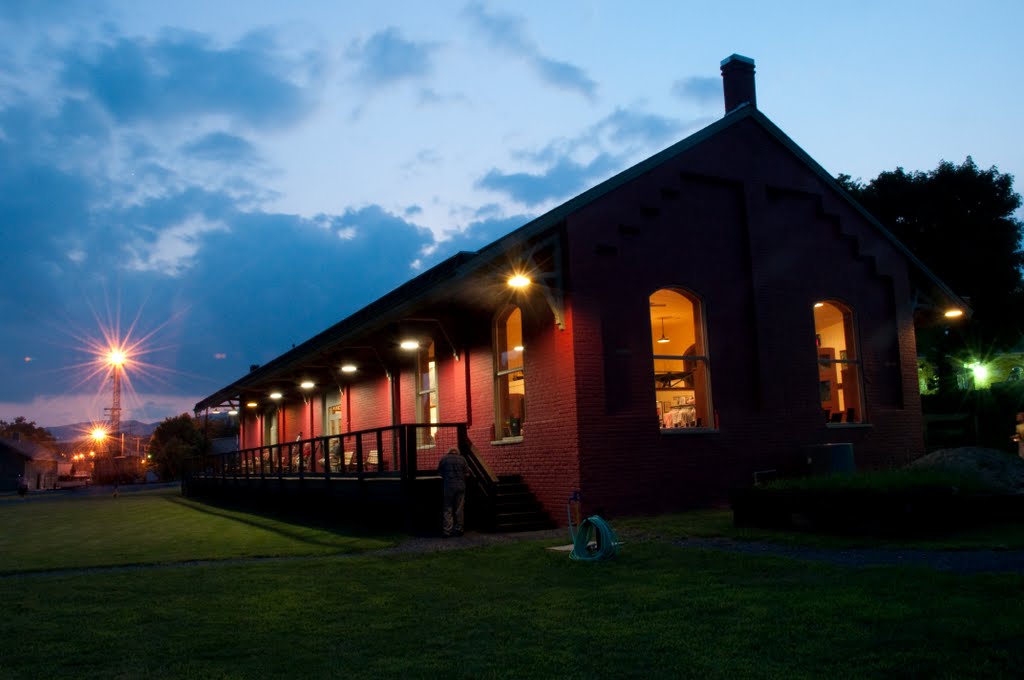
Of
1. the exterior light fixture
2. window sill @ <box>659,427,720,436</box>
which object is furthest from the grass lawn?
window sill @ <box>659,427,720,436</box>

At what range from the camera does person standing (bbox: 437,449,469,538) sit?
1366 centimetres

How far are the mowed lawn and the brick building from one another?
4.15 m

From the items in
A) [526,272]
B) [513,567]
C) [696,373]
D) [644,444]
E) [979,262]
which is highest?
[979,262]

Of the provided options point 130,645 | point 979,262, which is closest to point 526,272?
point 130,645

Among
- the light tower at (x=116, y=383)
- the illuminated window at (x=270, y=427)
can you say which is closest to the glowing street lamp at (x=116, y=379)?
the light tower at (x=116, y=383)

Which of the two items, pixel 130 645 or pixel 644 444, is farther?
pixel 644 444

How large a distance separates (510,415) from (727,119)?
708cm

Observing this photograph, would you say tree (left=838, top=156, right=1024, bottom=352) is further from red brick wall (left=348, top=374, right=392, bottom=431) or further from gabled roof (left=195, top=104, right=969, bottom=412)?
red brick wall (left=348, top=374, right=392, bottom=431)

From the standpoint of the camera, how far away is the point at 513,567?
9.55 m

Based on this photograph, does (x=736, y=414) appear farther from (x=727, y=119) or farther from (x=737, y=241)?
(x=727, y=119)

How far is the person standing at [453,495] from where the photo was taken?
13.7 metres

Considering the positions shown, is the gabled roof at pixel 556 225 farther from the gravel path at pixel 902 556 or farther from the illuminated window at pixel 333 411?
the gravel path at pixel 902 556

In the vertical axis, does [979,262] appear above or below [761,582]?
above

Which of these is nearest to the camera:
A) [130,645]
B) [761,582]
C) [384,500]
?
[130,645]
